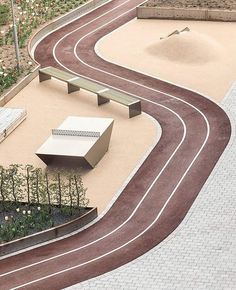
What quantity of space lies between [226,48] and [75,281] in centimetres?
2732

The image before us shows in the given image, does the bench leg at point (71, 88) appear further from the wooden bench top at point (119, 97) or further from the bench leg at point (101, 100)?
the wooden bench top at point (119, 97)

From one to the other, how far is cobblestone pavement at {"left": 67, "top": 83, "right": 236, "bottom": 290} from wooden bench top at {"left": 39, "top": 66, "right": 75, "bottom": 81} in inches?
597

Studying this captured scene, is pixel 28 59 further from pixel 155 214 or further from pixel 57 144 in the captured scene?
pixel 155 214

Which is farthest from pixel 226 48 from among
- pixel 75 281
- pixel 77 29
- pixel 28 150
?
pixel 75 281

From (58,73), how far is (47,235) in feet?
59.3

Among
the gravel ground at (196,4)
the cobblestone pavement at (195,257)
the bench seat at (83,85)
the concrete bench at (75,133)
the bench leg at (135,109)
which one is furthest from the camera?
the gravel ground at (196,4)

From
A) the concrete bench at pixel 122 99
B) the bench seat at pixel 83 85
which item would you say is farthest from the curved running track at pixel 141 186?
the bench seat at pixel 83 85

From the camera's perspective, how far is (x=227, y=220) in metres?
35.0

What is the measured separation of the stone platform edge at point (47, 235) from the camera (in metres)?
33.8

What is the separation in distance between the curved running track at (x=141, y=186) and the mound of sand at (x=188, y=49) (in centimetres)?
340

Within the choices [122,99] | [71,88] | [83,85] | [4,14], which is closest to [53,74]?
[71,88]

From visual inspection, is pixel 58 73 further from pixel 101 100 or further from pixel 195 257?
pixel 195 257

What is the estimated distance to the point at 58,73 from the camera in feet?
166

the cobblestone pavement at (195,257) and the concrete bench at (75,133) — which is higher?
the concrete bench at (75,133)
